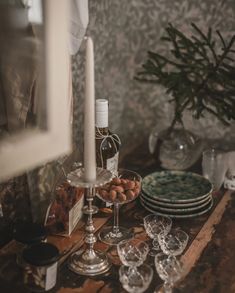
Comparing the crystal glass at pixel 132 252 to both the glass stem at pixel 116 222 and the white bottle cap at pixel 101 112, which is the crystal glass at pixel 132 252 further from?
the white bottle cap at pixel 101 112

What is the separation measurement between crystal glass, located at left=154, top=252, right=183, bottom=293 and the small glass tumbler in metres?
0.47

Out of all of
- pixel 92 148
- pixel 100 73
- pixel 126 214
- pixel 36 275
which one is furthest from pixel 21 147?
pixel 100 73

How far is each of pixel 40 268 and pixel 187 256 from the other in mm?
339

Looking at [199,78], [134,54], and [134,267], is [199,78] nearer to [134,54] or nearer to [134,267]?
[134,54]

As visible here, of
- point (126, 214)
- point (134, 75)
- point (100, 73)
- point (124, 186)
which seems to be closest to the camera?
point (124, 186)

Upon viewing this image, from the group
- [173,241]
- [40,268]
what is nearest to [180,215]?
[173,241]

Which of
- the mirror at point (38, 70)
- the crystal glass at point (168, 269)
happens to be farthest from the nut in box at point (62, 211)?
the mirror at point (38, 70)

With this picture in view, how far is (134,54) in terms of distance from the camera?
1.71m

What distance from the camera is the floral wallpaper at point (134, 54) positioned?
4.94ft

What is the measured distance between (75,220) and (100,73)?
552 mm

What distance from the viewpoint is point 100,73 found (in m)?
1.56

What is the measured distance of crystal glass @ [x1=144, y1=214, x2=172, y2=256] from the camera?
1.13m

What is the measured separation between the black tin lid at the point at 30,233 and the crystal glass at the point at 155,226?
0.26m

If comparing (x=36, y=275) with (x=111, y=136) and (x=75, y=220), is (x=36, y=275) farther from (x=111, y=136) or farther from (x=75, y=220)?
(x=111, y=136)
